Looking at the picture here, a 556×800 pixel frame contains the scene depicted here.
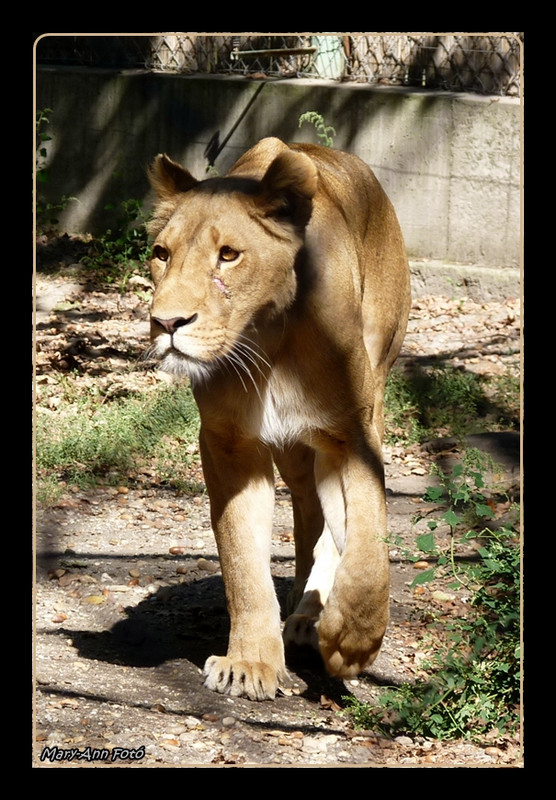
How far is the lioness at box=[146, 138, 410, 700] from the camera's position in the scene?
13.7 ft

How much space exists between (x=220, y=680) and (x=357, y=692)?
633 mm

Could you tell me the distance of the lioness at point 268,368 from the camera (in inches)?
165

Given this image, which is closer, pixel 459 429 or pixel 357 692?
pixel 357 692

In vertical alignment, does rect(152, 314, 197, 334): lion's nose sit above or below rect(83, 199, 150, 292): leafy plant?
below

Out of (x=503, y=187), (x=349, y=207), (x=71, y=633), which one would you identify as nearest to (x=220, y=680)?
(x=71, y=633)

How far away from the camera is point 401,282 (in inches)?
231

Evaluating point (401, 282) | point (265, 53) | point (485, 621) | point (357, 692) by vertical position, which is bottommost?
point (357, 692)

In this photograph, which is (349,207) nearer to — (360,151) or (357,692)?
(357,692)

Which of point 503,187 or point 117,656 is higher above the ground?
point 503,187

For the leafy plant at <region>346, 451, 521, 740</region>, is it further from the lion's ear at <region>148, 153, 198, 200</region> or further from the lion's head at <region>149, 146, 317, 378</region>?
the lion's ear at <region>148, 153, 198, 200</region>

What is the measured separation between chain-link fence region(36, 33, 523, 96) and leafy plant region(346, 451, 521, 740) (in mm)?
6342

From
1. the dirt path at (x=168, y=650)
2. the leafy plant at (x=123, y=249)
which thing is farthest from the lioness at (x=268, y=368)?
the leafy plant at (x=123, y=249)

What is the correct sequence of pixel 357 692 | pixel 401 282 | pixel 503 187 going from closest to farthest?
pixel 357 692
pixel 401 282
pixel 503 187

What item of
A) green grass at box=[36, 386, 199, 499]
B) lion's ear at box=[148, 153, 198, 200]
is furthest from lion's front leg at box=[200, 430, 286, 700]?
green grass at box=[36, 386, 199, 499]
